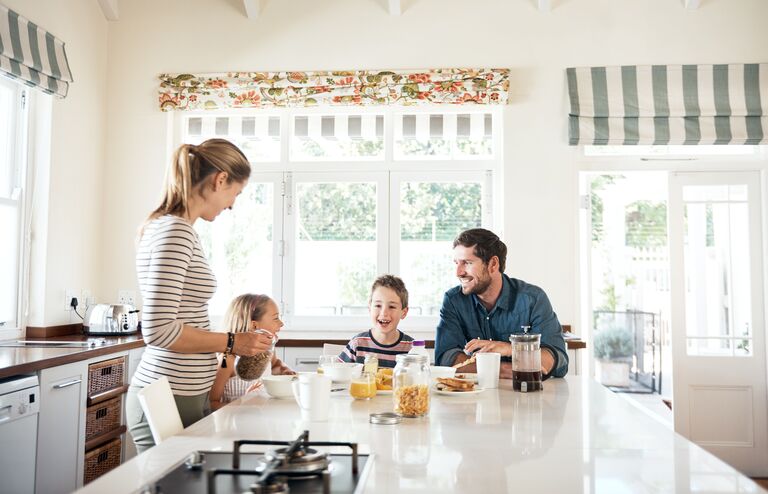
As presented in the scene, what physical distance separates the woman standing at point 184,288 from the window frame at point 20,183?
221 centimetres

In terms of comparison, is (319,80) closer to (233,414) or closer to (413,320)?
(413,320)

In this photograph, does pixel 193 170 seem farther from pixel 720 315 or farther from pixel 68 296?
pixel 720 315

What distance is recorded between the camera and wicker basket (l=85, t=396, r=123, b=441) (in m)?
2.96

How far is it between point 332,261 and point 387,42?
4.65 feet

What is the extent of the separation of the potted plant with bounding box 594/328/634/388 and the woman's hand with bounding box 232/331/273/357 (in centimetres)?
599

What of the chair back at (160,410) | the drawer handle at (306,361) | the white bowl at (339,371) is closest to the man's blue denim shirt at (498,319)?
the white bowl at (339,371)

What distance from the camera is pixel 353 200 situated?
13.3 feet

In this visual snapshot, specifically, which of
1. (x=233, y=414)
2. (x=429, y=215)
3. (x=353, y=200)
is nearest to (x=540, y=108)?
(x=429, y=215)

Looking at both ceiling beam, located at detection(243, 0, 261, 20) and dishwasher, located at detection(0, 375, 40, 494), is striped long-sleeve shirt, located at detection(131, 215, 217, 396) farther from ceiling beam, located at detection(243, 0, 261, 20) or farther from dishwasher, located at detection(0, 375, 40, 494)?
ceiling beam, located at detection(243, 0, 261, 20)

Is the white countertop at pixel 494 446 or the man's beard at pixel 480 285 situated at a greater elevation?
the man's beard at pixel 480 285

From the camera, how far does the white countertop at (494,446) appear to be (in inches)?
38.2

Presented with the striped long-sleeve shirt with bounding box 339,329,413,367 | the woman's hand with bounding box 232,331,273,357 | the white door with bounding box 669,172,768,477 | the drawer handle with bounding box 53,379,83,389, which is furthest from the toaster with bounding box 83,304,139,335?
the white door with bounding box 669,172,768,477

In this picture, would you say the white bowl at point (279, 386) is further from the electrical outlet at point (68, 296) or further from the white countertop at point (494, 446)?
the electrical outlet at point (68, 296)

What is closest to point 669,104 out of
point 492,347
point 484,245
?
point 484,245
